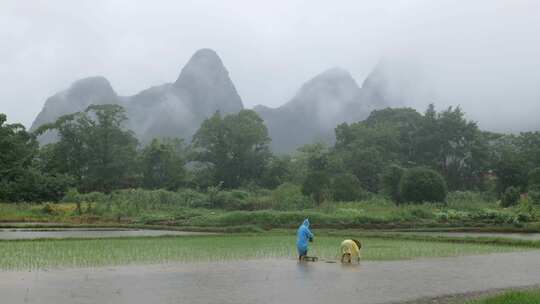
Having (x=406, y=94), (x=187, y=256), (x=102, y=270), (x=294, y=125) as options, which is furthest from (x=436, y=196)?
(x=406, y=94)

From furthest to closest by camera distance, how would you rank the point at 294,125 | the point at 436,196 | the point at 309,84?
the point at 309,84, the point at 294,125, the point at 436,196

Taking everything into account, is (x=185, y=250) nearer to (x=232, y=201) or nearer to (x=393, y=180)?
(x=232, y=201)

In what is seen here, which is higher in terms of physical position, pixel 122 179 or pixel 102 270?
pixel 122 179

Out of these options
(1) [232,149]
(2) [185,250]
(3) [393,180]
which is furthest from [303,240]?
(1) [232,149]

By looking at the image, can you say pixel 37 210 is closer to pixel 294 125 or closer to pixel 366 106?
pixel 294 125

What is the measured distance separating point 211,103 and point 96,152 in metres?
49.2

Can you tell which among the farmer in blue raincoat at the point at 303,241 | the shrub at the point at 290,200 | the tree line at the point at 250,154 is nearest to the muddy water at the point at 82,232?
the farmer in blue raincoat at the point at 303,241

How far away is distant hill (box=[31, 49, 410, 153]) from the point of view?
353 ft

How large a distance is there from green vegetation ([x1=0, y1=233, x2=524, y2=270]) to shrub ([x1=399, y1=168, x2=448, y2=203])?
44.2 ft

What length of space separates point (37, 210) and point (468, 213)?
25550mm

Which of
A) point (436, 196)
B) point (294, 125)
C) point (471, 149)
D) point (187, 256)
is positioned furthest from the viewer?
point (294, 125)

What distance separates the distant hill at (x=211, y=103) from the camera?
108 meters

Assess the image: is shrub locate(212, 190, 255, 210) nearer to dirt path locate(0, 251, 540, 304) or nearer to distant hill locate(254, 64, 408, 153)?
dirt path locate(0, 251, 540, 304)

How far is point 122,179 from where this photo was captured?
60969mm
